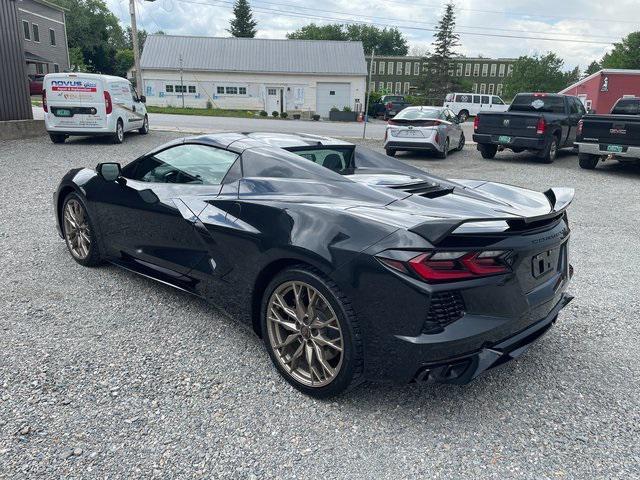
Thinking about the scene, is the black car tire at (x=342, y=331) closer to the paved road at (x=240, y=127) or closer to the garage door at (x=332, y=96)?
the paved road at (x=240, y=127)

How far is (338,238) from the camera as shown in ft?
8.63

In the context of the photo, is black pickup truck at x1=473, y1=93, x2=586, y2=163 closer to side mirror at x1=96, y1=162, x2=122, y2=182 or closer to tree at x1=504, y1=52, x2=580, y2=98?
side mirror at x1=96, y1=162, x2=122, y2=182

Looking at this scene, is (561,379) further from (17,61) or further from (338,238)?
(17,61)

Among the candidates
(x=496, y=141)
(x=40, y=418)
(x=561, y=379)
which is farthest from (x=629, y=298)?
(x=496, y=141)

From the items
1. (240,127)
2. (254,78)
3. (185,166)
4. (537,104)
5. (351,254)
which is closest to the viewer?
(351,254)

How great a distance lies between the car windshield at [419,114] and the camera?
14.0 m

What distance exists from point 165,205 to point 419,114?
1162 cm

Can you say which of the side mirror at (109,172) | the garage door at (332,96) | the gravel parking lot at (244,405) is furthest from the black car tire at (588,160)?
the garage door at (332,96)

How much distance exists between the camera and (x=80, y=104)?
13906 mm

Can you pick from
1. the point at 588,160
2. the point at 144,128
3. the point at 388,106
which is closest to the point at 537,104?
the point at 588,160

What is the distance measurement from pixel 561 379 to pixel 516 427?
2.11 ft

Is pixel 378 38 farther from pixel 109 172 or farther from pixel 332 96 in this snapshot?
pixel 109 172

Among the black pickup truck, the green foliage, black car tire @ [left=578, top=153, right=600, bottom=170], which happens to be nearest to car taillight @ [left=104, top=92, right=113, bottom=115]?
the black pickup truck

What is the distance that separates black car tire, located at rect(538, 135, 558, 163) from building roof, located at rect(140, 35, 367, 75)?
31600 mm
